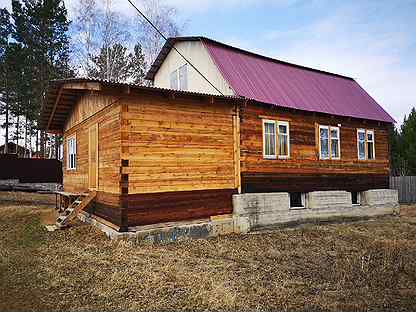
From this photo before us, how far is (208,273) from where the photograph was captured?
25.2 ft

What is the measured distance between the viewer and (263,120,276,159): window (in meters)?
13.7

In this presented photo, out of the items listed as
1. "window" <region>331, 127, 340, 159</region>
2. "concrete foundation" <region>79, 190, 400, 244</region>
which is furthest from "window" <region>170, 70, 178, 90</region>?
"window" <region>331, 127, 340, 159</region>

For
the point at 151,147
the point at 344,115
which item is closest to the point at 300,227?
the point at 344,115

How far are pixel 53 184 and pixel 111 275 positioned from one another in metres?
24.2

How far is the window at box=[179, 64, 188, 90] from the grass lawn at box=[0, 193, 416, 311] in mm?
7668

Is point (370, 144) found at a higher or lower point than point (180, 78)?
lower

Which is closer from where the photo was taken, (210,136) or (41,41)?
(210,136)

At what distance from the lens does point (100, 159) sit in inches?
488

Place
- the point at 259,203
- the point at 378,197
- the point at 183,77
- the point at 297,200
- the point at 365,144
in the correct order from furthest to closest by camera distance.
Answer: the point at 378,197
the point at 365,144
the point at 183,77
the point at 297,200
the point at 259,203

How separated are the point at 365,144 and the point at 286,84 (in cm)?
540

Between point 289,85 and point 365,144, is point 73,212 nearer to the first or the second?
point 289,85

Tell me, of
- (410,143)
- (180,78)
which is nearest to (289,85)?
(180,78)

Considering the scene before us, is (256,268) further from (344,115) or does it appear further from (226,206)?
(344,115)

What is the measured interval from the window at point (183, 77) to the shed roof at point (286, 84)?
128cm
